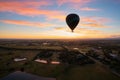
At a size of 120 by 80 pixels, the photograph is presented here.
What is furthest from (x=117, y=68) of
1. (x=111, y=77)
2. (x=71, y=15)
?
(x=71, y=15)


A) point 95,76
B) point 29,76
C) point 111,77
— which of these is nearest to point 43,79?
point 29,76

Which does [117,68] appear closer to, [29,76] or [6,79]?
[29,76]

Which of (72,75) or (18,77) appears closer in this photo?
(18,77)

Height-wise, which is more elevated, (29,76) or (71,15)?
(71,15)

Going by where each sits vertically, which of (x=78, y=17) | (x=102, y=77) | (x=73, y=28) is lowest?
(x=102, y=77)

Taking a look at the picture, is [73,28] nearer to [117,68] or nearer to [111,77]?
[111,77]

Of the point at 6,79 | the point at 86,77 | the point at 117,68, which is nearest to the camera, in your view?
the point at 6,79

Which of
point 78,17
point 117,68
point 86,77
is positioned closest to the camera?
point 86,77

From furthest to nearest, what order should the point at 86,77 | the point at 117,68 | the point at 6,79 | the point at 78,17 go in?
the point at 117,68
the point at 78,17
the point at 86,77
the point at 6,79

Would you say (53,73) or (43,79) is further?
(53,73)
